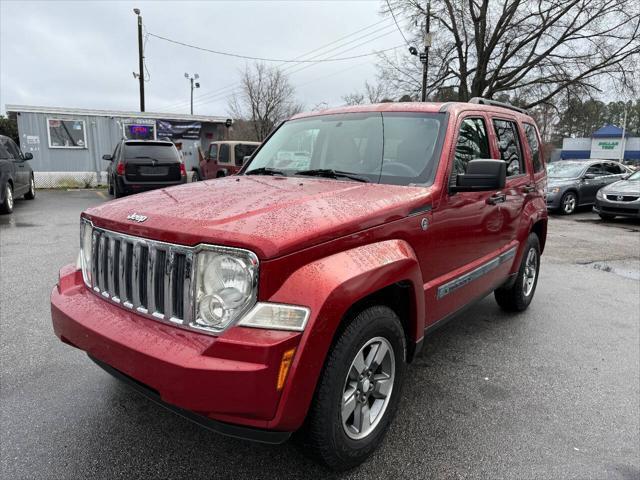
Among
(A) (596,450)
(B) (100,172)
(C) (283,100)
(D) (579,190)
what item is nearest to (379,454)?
(A) (596,450)

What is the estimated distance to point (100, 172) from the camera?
18.0 meters

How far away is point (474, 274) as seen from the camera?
334cm

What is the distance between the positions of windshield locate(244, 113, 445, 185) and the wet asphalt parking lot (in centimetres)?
151

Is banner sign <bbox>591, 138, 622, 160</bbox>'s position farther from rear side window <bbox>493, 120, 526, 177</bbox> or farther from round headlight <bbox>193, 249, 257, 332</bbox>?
round headlight <bbox>193, 249, 257, 332</bbox>

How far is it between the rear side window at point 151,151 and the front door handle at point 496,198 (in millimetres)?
9423

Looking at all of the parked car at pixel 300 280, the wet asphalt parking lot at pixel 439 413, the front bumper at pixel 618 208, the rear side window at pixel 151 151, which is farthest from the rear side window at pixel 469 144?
the front bumper at pixel 618 208

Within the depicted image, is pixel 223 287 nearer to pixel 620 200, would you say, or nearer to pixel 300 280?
pixel 300 280

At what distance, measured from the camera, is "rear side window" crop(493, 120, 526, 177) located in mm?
3822

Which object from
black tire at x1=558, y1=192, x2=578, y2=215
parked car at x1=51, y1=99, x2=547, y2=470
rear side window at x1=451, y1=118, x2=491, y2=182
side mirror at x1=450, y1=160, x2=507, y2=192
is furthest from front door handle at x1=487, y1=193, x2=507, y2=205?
black tire at x1=558, y1=192, x2=578, y2=215

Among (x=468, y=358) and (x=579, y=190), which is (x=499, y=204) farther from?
Result: (x=579, y=190)

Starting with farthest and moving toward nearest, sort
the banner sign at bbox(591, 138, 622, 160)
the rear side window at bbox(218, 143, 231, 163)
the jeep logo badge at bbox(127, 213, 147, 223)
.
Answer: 1. the banner sign at bbox(591, 138, 622, 160)
2. the rear side window at bbox(218, 143, 231, 163)
3. the jeep logo badge at bbox(127, 213, 147, 223)

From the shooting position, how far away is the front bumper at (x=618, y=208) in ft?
35.9

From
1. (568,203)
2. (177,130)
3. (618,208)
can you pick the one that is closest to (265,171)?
(618,208)

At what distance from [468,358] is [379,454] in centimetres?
149
